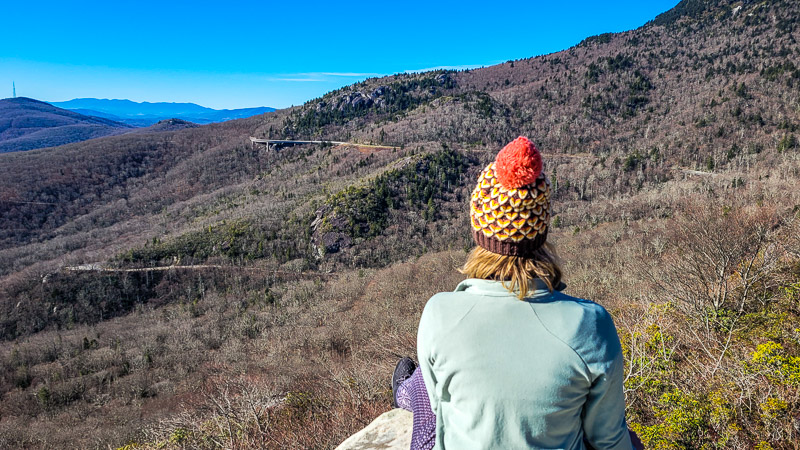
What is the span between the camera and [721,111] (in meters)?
53.3

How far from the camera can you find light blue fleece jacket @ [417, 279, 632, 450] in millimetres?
1421

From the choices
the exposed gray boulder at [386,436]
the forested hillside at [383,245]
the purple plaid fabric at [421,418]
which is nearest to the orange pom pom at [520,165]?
the purple plaid fabric at [421,418]

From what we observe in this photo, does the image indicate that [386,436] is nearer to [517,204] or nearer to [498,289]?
[498,289]

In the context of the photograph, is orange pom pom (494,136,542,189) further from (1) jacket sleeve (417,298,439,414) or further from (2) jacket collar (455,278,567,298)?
(1) jacket sleeve (417,298,439,414)

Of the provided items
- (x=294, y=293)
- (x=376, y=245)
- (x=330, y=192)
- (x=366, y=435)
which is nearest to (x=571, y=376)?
(x=366, y=435)

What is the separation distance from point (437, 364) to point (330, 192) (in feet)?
153

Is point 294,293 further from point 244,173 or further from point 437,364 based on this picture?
point 244,173

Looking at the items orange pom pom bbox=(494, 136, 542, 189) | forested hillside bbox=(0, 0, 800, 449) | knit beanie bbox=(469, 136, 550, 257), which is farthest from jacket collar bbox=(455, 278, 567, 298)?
forested hillside bbox=(0, 0, 800, 449)

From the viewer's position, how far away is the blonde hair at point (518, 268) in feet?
4.98

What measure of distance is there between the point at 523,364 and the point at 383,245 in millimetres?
37693

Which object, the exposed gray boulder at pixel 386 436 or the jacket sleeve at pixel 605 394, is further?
the exposed gray boulder at pixel 386 436

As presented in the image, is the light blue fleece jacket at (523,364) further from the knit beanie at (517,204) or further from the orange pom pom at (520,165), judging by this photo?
the orange pom pom at (520,165)

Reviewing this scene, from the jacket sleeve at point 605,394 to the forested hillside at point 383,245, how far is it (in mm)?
2655

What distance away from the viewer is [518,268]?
1568 mm
